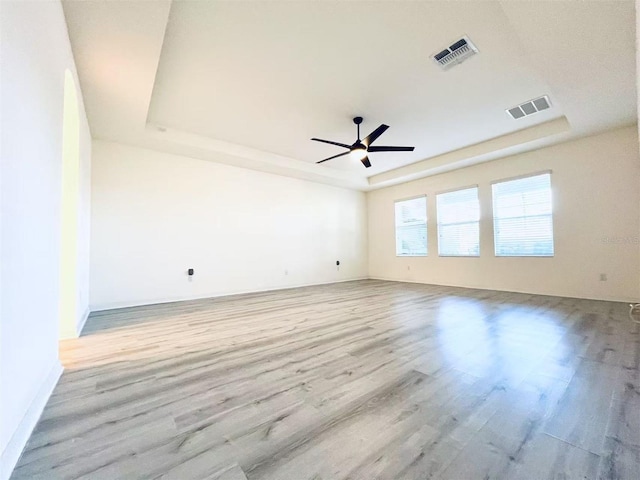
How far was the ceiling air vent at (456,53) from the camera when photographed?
2570mm

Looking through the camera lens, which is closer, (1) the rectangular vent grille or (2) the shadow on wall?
(2) the shadow on wall

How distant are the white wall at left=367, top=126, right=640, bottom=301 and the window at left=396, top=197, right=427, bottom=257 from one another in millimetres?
992

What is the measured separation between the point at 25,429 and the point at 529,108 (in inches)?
229

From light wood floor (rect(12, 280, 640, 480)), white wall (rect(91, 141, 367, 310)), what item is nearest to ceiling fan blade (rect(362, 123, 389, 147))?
light wood floor (rect(12, 280, 640, 480))

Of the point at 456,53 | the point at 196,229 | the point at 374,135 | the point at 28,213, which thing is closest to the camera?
the point at 28,213

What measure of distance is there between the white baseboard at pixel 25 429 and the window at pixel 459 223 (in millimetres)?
6620

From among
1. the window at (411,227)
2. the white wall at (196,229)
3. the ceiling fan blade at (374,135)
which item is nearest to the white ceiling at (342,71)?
the ceiling fan blade at (374,135)

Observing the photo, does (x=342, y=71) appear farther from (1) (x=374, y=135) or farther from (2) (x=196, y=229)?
(2) (x=196, y=229)

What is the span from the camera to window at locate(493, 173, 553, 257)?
4855 millimetres

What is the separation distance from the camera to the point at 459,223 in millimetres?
6062

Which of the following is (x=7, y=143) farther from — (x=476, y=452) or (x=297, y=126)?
(x=297, y=126)

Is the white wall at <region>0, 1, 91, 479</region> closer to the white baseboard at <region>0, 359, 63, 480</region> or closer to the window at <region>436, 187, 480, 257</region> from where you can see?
the white baseboard at <region>0, 359, 63, 480</region>

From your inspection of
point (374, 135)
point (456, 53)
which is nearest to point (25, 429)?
point (374, 135)

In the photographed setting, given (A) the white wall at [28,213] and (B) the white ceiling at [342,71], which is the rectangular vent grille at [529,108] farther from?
(A) the white wall at [28,213]
